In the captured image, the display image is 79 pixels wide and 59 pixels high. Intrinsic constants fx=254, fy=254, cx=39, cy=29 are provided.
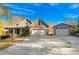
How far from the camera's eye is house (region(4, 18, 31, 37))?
5207 millimetres

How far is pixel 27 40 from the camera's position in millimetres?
5246

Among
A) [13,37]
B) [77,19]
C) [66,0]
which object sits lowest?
[13,37]

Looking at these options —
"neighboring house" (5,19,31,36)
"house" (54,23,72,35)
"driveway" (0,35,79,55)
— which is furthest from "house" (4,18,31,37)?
"house" (54,23,72,35)

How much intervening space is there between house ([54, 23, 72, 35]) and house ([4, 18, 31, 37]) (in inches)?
23.0

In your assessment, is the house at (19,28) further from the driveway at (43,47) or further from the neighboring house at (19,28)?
the driveway at (43,47)

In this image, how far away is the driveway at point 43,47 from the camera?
16.7 feet

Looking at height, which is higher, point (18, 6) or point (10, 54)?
point (18, 6)

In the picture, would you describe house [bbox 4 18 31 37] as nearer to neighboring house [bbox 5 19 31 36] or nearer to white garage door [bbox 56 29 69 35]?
neighboring house [bbox 5 19 31 36]

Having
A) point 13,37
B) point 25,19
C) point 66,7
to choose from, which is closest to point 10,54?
point 13,37

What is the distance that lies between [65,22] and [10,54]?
1287 millimetres

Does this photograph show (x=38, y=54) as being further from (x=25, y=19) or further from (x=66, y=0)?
(x=66, y=0)

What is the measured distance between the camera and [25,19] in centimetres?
514

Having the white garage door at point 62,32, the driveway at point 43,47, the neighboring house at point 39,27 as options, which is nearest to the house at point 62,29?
the white garage door at point 62,32

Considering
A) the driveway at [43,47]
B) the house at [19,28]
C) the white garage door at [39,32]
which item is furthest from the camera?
the white garage door at [39,32]
